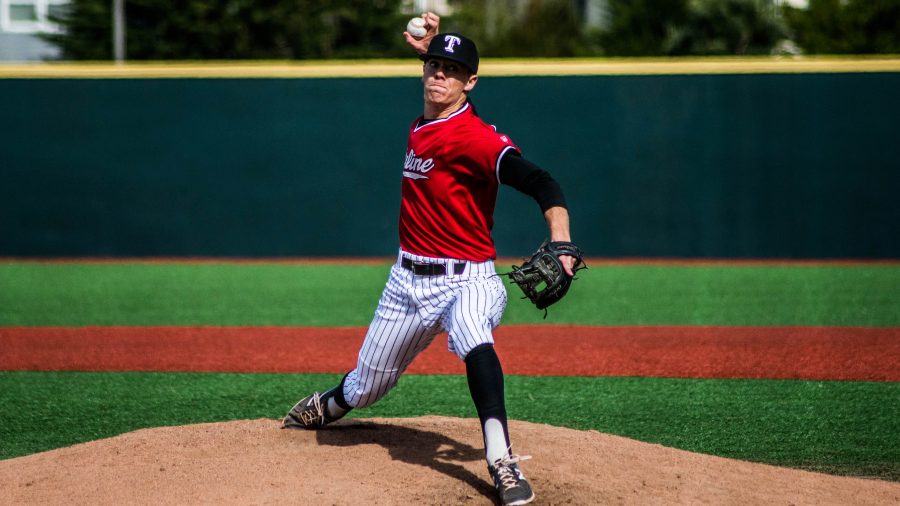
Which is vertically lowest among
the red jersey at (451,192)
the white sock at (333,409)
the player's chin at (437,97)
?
the white sock at (333,409)

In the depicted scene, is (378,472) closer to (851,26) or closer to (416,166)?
(416,166)

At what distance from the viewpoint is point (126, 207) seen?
45.6ft

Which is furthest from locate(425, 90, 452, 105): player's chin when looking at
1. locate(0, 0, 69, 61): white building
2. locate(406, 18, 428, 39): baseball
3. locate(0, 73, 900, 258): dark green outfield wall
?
locate(0, 0, 69, 61): white building

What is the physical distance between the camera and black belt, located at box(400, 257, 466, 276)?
3.88 m

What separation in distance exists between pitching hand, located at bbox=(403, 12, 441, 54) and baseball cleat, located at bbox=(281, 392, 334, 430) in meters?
1.49

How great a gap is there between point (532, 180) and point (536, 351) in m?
4.09

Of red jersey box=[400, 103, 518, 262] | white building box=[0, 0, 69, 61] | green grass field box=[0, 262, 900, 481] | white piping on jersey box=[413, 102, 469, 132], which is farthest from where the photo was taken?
white building box=[0, 0, 69, 61]

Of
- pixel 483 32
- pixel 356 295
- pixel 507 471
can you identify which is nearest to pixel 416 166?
pixel 507 471

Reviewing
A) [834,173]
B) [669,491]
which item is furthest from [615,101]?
[669,491]

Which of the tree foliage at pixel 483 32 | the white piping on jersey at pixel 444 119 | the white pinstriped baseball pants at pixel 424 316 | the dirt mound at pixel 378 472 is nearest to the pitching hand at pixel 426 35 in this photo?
the white piping on jersey at pixel 444 119

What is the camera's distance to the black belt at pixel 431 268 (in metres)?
3.88

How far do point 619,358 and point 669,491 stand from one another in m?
3.46

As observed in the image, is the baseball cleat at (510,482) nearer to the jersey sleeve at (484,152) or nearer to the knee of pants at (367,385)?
the knee of pants at (367,385)

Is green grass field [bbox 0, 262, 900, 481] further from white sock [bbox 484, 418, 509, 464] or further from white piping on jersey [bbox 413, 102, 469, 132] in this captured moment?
white piping on jersey [bbox 413, 102, 469, 132]
